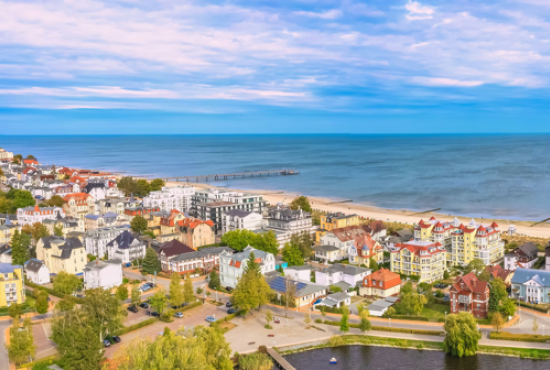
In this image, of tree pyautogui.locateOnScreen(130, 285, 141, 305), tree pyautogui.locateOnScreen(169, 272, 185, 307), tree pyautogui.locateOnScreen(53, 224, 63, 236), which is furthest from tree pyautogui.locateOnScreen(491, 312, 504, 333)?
tree pyautogui.locateOnScreen(53, 224, 63, 236)

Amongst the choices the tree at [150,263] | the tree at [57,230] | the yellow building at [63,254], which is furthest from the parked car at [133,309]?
the tree at [57,230]

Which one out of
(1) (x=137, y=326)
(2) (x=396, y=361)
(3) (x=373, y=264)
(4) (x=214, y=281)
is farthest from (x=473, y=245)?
(1) (x=137, y=326)

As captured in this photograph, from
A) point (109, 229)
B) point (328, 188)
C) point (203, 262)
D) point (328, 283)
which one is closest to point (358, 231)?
point (328, 283)

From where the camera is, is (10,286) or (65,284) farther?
(65,284)

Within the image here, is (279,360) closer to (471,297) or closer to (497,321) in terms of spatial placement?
(497,321)

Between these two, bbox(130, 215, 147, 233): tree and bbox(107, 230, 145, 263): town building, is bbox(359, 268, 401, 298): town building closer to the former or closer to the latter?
bbox(107, 230, 145, 263): town building

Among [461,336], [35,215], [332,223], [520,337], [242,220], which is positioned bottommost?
[520,337]

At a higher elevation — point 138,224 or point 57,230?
point 57,230
